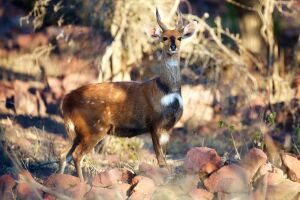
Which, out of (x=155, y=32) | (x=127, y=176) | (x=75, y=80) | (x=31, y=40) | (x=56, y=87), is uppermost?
(x=155, y=32)

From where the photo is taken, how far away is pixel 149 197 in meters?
7.42

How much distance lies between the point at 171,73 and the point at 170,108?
18.5 inches

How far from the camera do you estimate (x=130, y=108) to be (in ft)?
32.6

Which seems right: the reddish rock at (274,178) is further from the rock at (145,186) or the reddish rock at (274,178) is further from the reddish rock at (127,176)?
the reddish rock at (127,176)

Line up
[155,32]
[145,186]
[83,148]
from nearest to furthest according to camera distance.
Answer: [145,186] < [83,148] < [155,32]

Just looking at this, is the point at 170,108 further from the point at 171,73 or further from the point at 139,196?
the point at 139,196

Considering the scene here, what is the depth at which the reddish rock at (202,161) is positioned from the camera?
7.80 m

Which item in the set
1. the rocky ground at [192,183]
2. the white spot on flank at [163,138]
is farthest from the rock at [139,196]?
the white spot on flank at [163,138]

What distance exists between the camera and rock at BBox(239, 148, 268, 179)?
779 centimetres

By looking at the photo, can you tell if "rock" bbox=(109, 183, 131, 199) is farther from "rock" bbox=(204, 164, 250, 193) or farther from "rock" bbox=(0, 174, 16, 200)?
"rock" bbox=(0, 174, 16, 200)

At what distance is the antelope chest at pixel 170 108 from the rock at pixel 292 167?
215 centimetres

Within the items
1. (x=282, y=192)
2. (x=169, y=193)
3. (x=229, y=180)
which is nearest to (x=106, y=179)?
(x=169, y=193)

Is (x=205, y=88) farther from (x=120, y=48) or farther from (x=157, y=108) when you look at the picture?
(x=157, y=108)

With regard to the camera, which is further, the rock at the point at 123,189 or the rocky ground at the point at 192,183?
the rock at the point at 123,189
